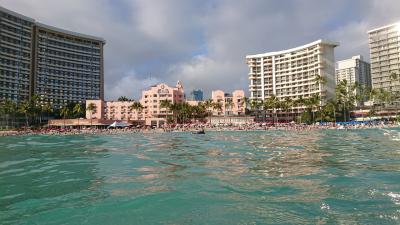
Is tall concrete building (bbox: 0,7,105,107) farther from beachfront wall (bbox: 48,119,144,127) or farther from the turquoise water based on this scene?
the turquoise water

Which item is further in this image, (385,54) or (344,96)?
Answer: (385,54)

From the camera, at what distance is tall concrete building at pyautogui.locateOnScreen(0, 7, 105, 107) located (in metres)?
131

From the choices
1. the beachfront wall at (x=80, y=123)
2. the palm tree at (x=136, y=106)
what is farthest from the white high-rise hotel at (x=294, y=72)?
the beachfront wall at (x=80, y=123)

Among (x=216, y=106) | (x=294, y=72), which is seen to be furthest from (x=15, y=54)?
(x=294, y=72)

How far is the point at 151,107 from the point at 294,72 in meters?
65.5

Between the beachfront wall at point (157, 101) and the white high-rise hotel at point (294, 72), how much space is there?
1772 inches

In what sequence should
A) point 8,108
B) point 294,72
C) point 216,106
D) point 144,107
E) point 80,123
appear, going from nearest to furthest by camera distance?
point 8,108 → point 80,123 → point 216,106 → point 144,107 → point 294,72

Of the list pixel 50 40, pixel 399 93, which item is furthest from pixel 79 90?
pixel 399 93

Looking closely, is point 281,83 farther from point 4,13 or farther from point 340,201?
point 340,201

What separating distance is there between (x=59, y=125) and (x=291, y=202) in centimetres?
12216

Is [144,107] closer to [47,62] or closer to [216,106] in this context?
[216,106]

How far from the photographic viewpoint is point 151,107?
5404 inches

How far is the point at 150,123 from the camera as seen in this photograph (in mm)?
133500

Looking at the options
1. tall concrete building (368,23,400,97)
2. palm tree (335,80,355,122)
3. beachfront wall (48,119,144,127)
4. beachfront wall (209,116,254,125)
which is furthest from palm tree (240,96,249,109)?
tall concrete building (368,23,400,97)
